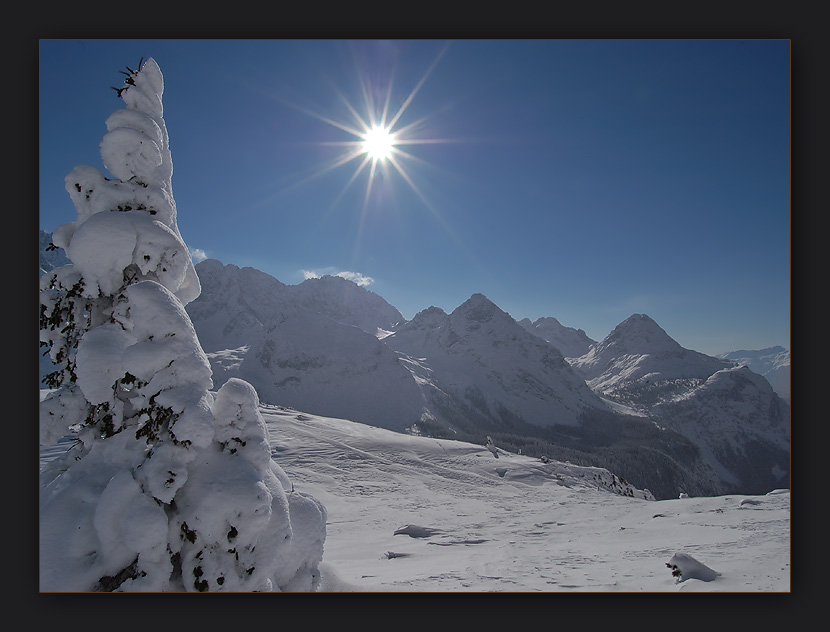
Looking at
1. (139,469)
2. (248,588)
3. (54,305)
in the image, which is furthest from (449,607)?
(54,305)

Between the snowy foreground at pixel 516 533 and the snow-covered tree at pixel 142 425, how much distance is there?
5.48 ft

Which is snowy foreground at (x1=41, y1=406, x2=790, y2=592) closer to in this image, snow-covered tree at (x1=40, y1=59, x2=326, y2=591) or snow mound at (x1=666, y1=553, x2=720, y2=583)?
snow mound at (x1=666, y1=553, x2=720, y2=583)

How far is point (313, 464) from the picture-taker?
31688 millimetres

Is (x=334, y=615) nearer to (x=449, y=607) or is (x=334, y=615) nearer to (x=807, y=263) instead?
(x=449, y=607)

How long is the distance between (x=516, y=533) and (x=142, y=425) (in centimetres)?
1527

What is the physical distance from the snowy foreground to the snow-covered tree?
167 centimetres

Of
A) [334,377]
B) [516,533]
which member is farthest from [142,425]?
[334,377]

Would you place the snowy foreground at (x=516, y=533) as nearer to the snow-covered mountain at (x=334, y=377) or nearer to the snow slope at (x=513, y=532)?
the snow slope at (x=513, y=532)

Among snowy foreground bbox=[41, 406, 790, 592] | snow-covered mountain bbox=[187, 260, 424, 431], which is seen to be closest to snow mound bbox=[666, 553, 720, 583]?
snowy foreground bbox=[41, 406, 790, 592]

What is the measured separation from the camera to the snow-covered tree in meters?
4.81

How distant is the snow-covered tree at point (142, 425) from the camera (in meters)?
4.81

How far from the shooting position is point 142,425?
5.24m

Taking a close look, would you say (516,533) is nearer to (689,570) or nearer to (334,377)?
(689,570)
